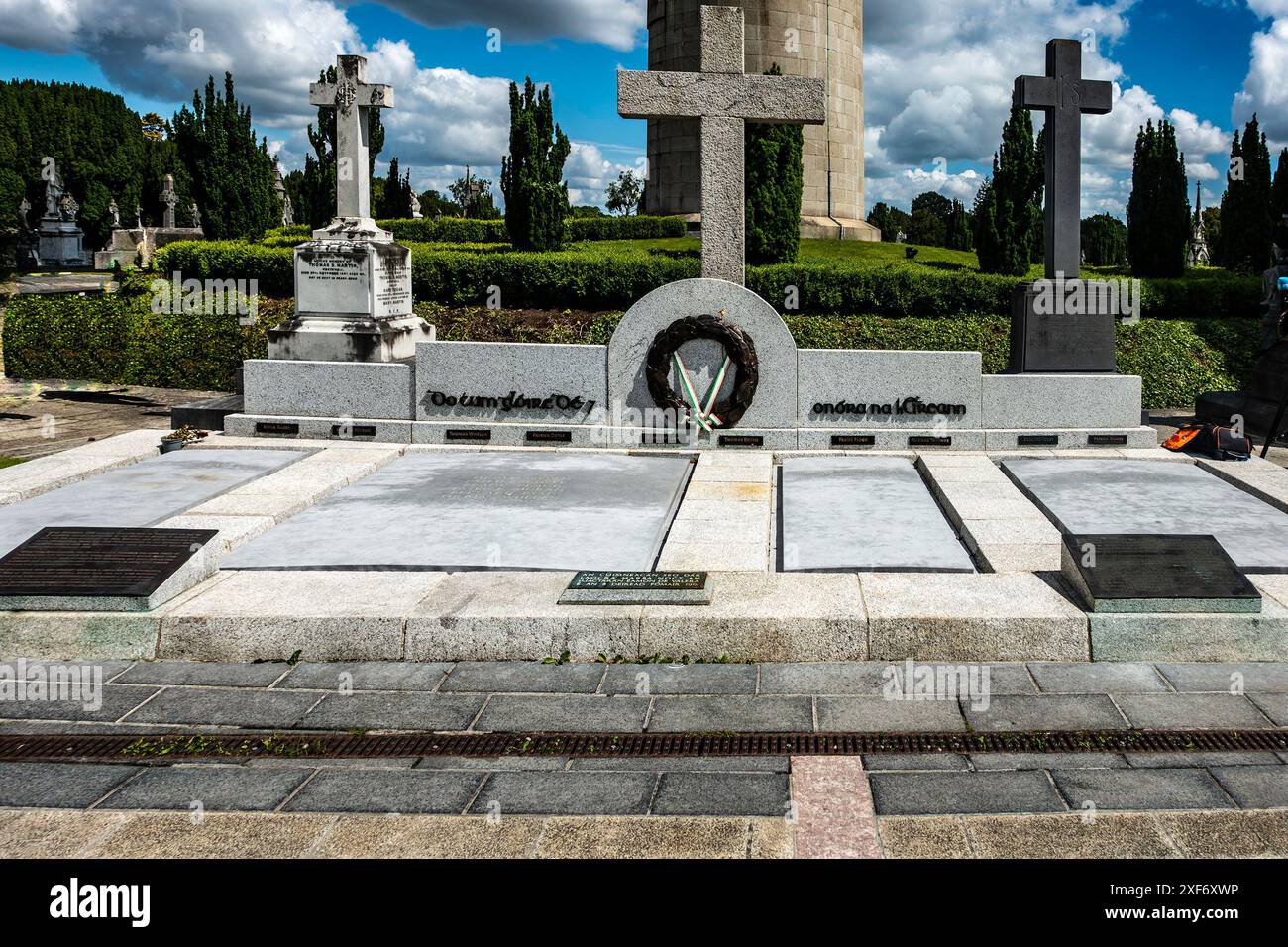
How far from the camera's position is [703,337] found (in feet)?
45.1

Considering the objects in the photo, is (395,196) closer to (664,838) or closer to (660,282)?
(660,282)

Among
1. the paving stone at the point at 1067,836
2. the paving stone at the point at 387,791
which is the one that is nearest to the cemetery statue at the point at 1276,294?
the paving stone at the point at 1067,836

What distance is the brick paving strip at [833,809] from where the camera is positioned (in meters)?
4.60

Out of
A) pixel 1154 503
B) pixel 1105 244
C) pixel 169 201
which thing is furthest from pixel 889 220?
pixel 1154 503

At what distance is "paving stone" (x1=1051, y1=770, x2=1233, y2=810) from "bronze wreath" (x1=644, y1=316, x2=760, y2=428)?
8.84m

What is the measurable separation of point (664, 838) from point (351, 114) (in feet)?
47.1

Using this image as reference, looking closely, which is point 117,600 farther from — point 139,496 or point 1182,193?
point 1182,193

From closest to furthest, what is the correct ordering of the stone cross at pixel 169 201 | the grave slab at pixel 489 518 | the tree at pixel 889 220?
1. the grave slab at pixel 489 518
2. the stone cross at pixel 169 201
3. the tree at pixel 889 220

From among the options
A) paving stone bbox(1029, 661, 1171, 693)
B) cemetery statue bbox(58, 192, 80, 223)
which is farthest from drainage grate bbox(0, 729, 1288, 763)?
cemetery statue bbox(58, 192, 80, 223)

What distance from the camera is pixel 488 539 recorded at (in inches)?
359

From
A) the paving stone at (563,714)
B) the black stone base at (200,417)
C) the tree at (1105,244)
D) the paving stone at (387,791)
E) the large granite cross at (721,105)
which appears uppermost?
the tree at (1105,244)

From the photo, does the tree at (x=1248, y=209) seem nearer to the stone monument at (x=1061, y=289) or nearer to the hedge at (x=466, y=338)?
the hedge at (x=466, y=338)

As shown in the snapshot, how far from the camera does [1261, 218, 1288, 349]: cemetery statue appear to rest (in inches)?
608

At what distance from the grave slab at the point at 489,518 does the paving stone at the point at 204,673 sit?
1504mm
